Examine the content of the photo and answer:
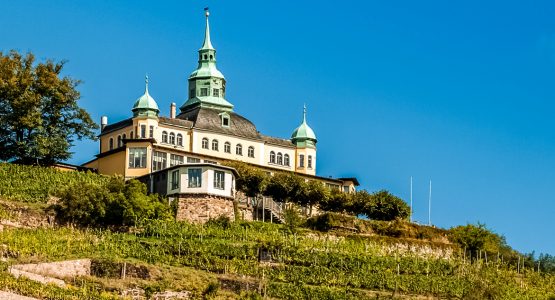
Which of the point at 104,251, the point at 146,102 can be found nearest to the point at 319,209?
the point at 146,102

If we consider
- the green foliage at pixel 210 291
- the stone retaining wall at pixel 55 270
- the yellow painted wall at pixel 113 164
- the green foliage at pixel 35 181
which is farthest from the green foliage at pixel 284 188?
the stone retaining wall at pixel 55 270

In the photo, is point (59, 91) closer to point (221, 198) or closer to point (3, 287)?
point (221, 198)

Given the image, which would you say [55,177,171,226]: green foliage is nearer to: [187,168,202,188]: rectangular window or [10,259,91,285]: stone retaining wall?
[187,168,202,188]: rectangular window

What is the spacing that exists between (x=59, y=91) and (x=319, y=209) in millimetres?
17093

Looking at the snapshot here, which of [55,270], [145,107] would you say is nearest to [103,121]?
[145,107]

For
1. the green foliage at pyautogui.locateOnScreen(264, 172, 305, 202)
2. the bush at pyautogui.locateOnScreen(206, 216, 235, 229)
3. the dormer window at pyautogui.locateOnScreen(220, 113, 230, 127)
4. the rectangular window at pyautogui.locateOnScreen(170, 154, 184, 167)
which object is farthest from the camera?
the dormer window at pyautogui.locateOnScreen(220, 113, 230, 127)

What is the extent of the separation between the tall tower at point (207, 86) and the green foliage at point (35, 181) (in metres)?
15.9

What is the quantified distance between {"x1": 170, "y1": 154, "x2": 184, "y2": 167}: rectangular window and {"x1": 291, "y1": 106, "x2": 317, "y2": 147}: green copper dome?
39.3 ft

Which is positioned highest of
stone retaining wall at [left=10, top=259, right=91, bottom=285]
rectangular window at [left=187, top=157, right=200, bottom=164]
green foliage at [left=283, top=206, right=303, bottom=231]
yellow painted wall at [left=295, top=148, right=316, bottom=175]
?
yellow painted wall at [left=295, top=148, right=316, bottom=175]

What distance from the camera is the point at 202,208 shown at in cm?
9319

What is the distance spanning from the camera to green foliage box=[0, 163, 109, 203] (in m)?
91.4

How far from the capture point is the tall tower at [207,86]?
111 m

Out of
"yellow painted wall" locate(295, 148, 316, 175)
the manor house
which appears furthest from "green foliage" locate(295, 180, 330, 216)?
"yellow painted wall" locate(295, 148, 316, 175)

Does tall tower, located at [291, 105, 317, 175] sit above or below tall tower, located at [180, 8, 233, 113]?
below
